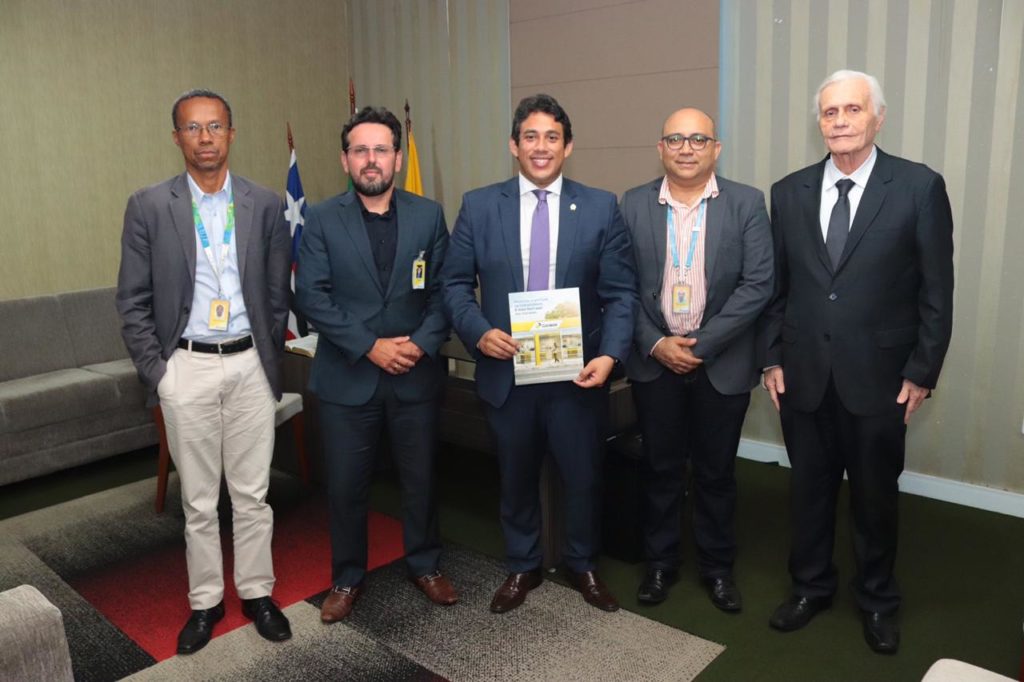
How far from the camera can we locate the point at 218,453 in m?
2.78

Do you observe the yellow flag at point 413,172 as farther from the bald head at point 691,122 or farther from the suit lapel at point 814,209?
the suit lapel at point 814,209

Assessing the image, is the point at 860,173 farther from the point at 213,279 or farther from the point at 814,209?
the point at 213,279

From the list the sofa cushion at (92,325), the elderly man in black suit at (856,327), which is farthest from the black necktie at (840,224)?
the sofa cushion at (92,325)

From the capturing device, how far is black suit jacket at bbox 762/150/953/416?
2.48 metres

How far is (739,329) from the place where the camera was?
2.72 metres

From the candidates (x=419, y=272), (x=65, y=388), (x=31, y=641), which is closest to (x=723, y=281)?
(x=419, y=272)

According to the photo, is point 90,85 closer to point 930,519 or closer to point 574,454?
point 574,454

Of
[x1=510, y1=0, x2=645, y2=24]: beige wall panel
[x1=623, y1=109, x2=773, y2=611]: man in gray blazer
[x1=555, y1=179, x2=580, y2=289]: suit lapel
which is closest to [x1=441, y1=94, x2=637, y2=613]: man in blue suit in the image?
[x1=555, y1=179, x2=580, y2=289]: suit lapel

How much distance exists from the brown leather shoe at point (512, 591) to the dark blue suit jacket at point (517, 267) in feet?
2.07

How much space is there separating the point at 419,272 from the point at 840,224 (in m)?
1.30

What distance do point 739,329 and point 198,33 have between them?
4196 millimetres

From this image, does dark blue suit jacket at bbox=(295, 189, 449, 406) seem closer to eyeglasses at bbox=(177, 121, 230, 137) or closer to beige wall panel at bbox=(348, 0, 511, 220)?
eyeglasses at bbox=(177, 121, 230, 137)

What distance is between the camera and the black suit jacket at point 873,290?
248 centimetres

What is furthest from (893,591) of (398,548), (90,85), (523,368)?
(90,85)
